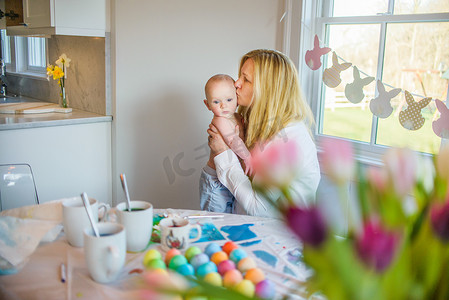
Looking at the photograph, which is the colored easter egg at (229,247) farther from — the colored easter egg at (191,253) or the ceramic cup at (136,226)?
the ceramic cup at (136,226)

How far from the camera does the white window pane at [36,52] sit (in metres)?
3.74

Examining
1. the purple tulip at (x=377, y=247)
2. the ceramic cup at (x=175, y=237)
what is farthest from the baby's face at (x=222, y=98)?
the purple tulip at (x=377, y=247)

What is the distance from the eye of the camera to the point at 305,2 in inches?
89.4

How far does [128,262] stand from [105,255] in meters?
0.15

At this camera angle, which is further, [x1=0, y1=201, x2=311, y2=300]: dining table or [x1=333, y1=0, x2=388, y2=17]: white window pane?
[x1=333, y1=0, x2=388, y2=17]: white window pane

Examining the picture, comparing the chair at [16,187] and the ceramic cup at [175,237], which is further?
the chair at [16,187]

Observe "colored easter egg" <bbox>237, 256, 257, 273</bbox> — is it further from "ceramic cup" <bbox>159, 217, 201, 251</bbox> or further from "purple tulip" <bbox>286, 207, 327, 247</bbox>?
"purple tulip" <bbox>286, 207, 327, 247</bbox>

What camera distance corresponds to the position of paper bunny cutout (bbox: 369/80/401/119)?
1978mm

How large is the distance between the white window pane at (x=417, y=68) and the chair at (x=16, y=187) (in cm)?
174

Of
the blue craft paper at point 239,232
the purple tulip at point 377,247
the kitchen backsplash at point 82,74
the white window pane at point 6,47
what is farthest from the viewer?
the white window pane at point 6,47

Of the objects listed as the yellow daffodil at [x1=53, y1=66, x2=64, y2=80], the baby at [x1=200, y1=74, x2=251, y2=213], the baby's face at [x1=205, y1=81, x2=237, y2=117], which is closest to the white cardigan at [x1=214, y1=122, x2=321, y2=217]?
the baby at [x1=200, y1=74, x2=251, y2=213]

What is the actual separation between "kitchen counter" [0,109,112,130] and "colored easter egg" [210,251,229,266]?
171 centimetres

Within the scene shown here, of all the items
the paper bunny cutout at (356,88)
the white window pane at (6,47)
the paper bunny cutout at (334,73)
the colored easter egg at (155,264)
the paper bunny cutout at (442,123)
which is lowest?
the colored easter egg at (155,264)

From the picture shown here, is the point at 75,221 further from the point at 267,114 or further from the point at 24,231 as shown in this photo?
the point at 267,114
